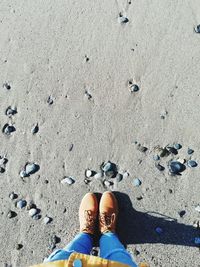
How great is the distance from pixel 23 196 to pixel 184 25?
1849 millimetres

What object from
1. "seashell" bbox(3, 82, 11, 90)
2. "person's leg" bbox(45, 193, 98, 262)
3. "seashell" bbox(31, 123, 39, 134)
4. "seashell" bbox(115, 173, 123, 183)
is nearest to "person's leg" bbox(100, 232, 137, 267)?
"person's leg" bbox(45, 193, 98, 262)

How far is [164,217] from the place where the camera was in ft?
11.5

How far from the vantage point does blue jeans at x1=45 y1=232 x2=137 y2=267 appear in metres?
2.96

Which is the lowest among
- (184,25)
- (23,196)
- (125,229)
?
(125,229)

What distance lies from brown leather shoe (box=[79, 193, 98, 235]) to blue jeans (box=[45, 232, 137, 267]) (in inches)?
3.0

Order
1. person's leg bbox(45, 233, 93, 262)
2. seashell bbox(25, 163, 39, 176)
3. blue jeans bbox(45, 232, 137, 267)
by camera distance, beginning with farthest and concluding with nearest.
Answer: seashell bbox(25, 163, 39, 176) → person's leg bbox(45, 233, 93, 262) → blue jeans bbox(45, 232, 137, 267)

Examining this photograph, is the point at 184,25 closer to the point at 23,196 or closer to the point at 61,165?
the point at 61,165

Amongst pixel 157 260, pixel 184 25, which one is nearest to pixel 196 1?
pixel 184 25

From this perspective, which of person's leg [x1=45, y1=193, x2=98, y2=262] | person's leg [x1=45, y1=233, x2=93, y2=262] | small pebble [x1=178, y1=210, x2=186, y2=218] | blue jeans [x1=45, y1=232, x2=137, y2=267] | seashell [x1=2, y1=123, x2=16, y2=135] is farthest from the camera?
seashell [x1=2, y1=123, x2=16, y2=135]

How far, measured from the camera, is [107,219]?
357cm

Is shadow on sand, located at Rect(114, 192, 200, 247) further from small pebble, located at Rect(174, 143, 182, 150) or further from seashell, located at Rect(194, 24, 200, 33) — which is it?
seashell, located at Rect(194, 24, 200, 33)

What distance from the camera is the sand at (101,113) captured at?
353 cm

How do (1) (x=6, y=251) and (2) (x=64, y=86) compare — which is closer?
(1) (x=6, y=251)

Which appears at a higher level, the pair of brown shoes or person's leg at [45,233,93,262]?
the pair of brown shoes
